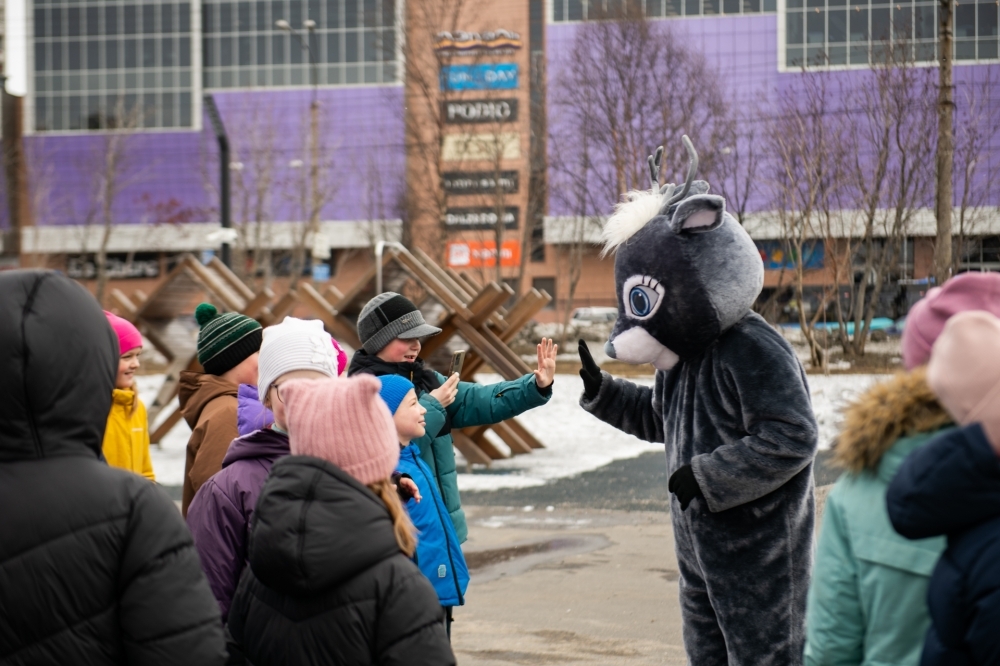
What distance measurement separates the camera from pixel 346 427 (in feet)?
8.38

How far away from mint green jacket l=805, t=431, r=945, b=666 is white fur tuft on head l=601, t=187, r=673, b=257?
1745 mm

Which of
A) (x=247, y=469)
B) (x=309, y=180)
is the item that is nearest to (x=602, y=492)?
(x=247, y=469)

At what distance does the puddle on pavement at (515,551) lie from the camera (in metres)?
7.86

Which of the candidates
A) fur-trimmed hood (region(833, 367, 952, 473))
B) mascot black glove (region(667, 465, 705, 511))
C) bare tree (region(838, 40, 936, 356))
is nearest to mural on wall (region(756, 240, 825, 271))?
bare tree (region(838, 40, 936, 356))

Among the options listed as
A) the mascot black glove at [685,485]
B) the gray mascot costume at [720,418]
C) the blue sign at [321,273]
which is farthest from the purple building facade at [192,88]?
the mascot black glove at [685,485]

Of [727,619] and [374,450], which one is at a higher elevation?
[374,450]

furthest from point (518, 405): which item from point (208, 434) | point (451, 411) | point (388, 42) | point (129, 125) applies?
point (129, 125)

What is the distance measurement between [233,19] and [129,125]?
15.2m

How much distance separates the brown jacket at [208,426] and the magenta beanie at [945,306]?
2.59 metres

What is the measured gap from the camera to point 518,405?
14.8ft

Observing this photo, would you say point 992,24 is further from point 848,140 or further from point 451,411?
point 451,411

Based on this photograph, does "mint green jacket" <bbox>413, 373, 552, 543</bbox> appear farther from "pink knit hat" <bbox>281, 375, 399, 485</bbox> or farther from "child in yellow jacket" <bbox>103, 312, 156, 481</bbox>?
"pink knit hat" <bbox>281, 375, 399, 485</bbox>

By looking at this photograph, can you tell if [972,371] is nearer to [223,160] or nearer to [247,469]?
[247,469]

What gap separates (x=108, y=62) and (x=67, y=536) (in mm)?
58841
